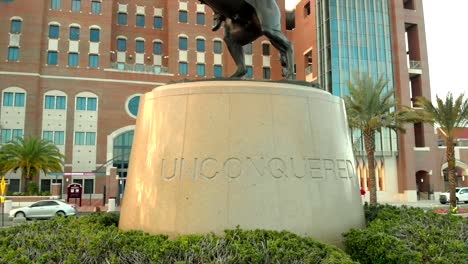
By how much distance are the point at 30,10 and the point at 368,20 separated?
128 feet

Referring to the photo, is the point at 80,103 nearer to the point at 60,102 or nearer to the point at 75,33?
the point at 60,102

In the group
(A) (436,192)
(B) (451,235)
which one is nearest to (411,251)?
(B) (451,235)

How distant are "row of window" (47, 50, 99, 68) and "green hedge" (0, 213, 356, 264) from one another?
151 ft

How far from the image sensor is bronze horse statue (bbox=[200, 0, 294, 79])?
8461 millimetres

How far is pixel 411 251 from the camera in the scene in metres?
5.65

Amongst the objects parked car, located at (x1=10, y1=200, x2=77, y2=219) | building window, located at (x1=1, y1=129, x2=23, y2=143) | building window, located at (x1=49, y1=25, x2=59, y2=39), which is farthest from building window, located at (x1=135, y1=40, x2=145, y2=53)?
parked car, located at (x1=10, y1=200, x2=77, y2=219)

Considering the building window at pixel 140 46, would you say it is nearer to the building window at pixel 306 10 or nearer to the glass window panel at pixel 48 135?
the glass window panel at pixel 48 135

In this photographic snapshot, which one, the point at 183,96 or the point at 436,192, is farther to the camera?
the point at 436,192

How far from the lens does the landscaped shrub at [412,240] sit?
18.6 feet

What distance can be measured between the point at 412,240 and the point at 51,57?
162 ft

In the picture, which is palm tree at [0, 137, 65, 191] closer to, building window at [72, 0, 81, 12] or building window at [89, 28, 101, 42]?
building window at [89, 28, 101, 42]

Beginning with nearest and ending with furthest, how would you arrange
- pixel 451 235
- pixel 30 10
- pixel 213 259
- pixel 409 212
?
pixel 213 259, pixel 451 235, pixel 409 212, pixel 30 10

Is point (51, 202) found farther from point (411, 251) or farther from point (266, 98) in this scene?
point (411, 251)

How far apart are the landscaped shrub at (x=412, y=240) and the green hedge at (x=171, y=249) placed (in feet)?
3.17
